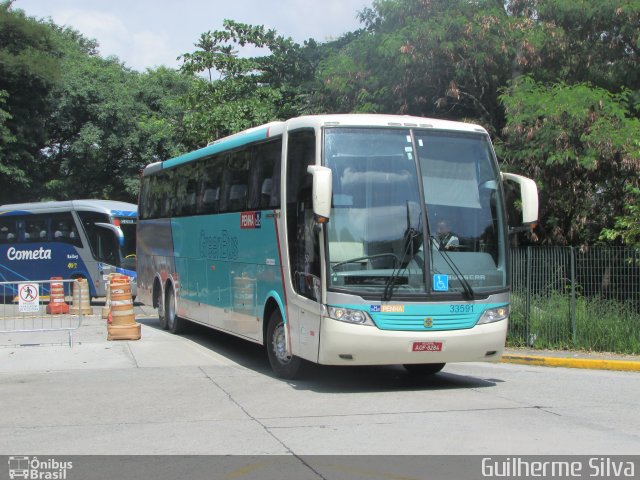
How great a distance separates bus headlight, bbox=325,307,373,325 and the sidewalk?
5.18 meters

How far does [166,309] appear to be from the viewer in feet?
59.3

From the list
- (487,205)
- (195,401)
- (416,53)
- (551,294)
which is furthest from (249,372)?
(416,53)

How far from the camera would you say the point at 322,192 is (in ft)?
30.1

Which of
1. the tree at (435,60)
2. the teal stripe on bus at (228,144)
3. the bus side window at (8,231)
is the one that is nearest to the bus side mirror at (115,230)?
the bus side window at (8,231)

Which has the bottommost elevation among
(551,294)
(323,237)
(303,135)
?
(551,294)

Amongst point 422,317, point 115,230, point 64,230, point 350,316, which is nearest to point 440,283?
point 422,317

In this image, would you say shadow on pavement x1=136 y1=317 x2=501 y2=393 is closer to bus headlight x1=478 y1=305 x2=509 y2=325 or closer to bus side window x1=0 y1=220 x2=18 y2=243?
bus headlight x1=478 y1=305 x2=509 y2=325

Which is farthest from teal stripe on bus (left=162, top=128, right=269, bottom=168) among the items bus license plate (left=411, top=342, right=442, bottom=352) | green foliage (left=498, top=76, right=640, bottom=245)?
green foliage (left=498, top=76, right=640, bottom=245)

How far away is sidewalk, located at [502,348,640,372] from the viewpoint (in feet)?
43.4

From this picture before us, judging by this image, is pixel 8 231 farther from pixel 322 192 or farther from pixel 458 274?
pixel 458 274
